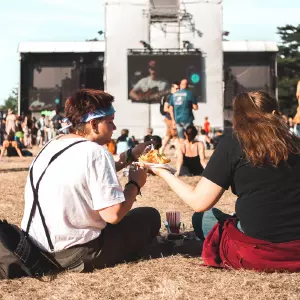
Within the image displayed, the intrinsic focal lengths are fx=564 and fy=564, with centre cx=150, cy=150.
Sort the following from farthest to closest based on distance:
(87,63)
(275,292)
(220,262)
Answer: (87,63) < (220,262) < (275,292)

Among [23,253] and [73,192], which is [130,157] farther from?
[23,253]

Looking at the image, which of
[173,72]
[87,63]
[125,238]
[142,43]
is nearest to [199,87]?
[173,72]

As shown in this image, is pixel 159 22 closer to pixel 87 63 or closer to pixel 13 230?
pixel 87 63

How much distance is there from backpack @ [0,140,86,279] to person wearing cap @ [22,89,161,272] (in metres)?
0.03

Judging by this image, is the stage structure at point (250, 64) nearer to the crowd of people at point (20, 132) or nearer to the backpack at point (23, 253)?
the crowd of people at point (20, 132)

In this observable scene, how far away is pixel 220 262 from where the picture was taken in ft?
11.3

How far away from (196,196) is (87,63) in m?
26.3

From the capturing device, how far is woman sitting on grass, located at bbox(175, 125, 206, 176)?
8.99 m

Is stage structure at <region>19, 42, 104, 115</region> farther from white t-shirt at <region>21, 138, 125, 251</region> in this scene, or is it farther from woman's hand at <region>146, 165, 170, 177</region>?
white t-shirt at <region>21, 138, 125, 251</region>

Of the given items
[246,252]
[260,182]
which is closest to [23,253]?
[246,252]

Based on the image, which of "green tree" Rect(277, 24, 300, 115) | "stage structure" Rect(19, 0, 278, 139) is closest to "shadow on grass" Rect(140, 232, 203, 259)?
"stage structure" Rect(19, 0, 278, 139)

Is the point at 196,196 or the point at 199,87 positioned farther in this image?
the point at 199,87

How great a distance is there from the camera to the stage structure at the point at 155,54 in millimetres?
22750

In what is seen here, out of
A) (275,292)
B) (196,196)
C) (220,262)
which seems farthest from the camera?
(220,262)
